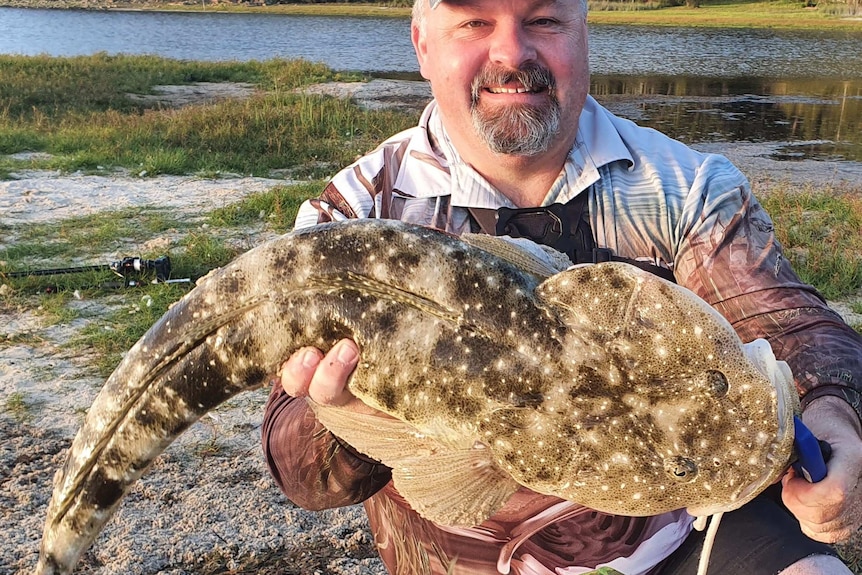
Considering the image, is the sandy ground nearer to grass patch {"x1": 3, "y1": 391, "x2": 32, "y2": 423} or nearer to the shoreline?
grass patch {"x1": 3, "y1": 391, "x2": 32, "y2": 423}

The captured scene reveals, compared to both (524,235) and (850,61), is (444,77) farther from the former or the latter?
(850,61)

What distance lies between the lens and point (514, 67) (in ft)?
9.76

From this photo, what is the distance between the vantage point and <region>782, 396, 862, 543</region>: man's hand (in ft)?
7.08

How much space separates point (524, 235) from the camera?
9.97ft

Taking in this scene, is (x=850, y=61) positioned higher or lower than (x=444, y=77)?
lower

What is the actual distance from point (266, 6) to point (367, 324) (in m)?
116

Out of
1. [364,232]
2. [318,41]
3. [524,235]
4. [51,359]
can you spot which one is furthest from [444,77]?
[318,41]

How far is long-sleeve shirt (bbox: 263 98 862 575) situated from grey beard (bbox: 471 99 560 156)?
0.18 meters

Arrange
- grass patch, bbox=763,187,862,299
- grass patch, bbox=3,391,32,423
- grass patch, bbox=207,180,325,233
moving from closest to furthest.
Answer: grass patch, bbox=3,391,32,423, grass patch, bbox=763,187,862,299, grass patch, bbox=207,180,325,233

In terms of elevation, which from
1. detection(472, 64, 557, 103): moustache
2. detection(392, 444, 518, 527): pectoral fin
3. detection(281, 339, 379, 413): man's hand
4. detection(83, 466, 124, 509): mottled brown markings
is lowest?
detection(83, 466, 124, 509): mottled brown markings

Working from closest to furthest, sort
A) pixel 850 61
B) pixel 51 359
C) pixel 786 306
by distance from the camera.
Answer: pixel 786 306 < pixel 51 359 < pixel 850 61

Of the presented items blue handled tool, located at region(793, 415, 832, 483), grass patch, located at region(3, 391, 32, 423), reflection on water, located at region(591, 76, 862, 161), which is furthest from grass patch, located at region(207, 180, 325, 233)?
reflection on water, located at region(591, 76, 862, 161)

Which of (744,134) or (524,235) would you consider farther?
(744,134)

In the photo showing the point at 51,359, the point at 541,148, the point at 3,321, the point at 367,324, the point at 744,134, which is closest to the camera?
the point at 367,324
